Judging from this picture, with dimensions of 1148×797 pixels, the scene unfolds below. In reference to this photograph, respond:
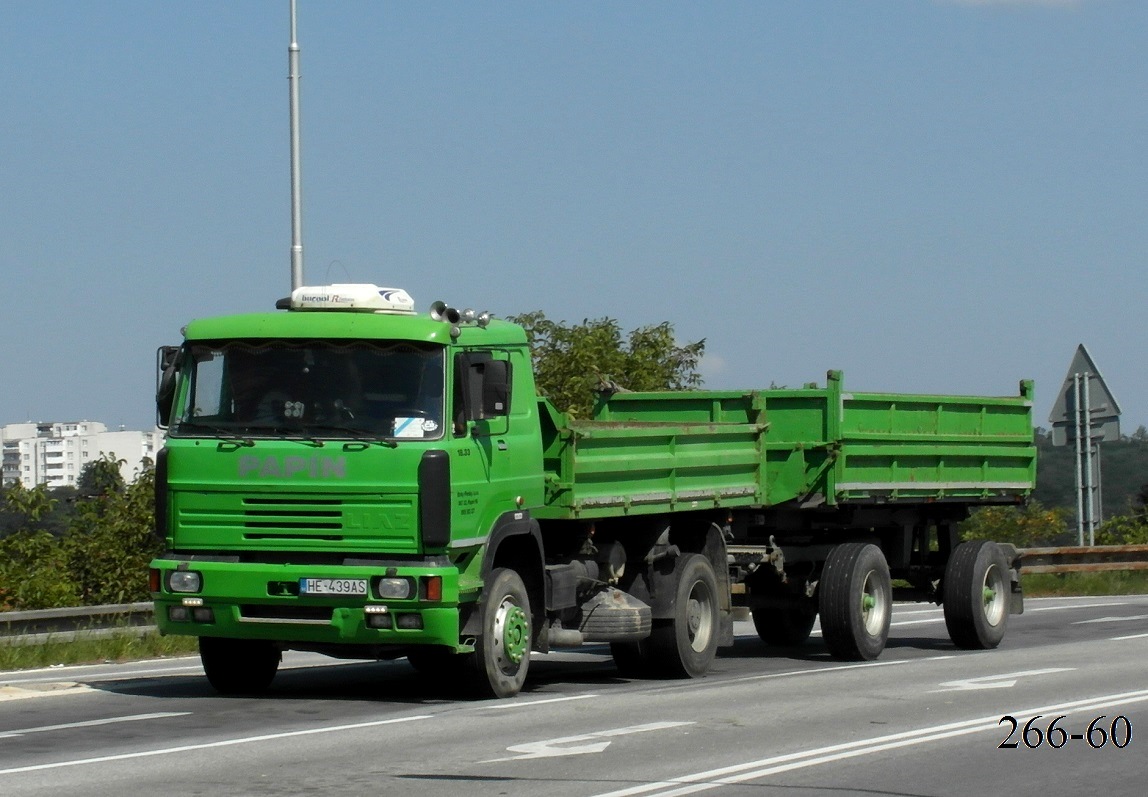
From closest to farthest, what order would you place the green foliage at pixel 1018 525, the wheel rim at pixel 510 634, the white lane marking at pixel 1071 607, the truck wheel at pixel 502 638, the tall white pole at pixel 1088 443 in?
the truck wheel at pixel 502 638
the wheel rim at pixel 510 634
the white lane marking at pixel 1071 607
the tall white pole at pixel 1088 443
the green foliage at pixel 1018 525

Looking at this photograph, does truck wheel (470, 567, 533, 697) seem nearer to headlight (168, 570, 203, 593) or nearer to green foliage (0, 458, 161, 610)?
headlight (168, 570, 203, 593)

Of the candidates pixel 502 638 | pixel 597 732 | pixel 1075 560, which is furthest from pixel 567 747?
pixel 1075 560

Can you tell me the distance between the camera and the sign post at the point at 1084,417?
86.5 feet

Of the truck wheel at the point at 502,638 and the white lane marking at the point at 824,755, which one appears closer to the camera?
the white lane marking at the point at 824,755

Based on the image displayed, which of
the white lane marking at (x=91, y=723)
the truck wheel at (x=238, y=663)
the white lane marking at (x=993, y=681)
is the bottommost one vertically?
the white lane marking at (x=993, y=681)

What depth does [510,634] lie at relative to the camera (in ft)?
42.2

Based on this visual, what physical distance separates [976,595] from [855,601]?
6.76 ft

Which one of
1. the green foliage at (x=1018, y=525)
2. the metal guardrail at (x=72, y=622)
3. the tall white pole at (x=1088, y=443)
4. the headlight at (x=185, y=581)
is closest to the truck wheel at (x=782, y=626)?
the metal guardrail at (x=72, y=622)

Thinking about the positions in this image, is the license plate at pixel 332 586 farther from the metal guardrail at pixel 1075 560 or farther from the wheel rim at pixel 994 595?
the metal guardrail at pixel 1075 560

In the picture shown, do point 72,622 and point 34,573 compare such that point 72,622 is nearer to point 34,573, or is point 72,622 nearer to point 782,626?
point 34,573

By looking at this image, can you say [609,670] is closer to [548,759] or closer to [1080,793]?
[548,759]

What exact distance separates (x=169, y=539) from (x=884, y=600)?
24.9 feet

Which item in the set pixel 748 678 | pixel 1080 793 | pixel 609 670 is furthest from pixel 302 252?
pixel 1080 793

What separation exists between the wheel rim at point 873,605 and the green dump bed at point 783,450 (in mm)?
773
